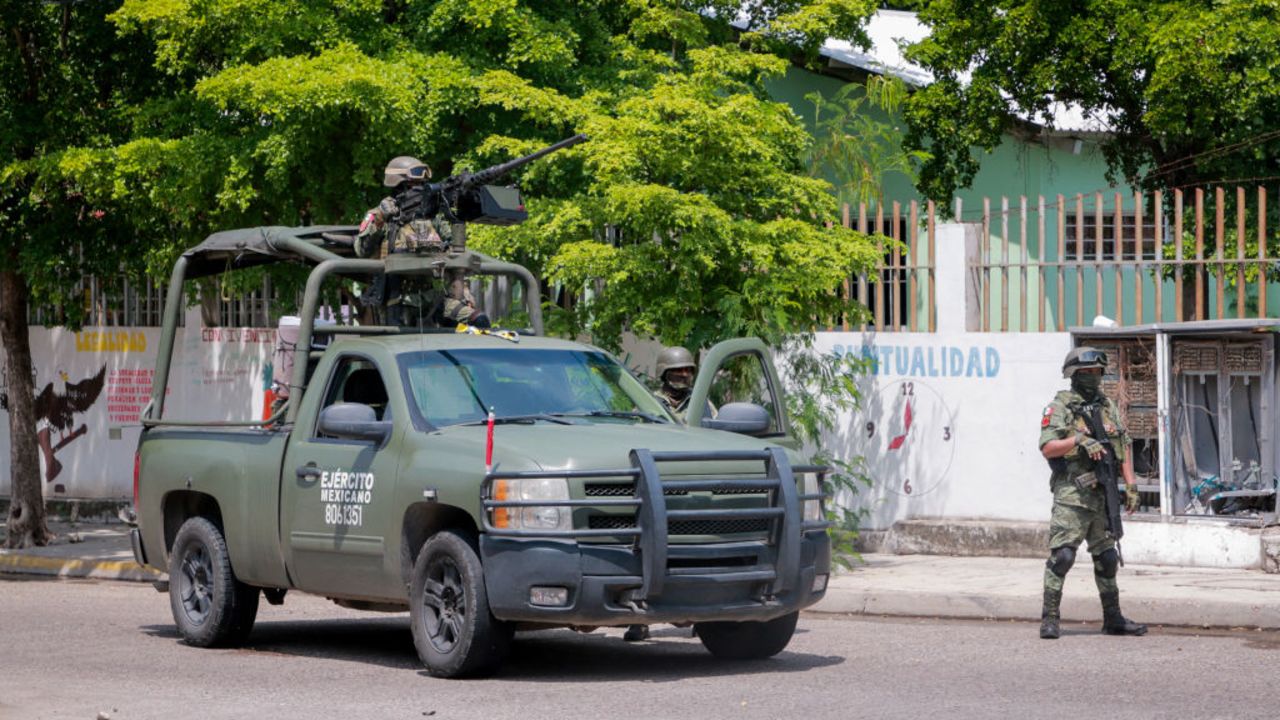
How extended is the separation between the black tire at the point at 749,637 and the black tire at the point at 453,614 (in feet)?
4.52

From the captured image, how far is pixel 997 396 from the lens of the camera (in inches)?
671

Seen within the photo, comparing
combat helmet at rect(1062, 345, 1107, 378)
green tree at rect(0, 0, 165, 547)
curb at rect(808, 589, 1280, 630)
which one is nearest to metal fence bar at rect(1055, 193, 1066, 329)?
curb at rect(808, 589, 1280, 630)

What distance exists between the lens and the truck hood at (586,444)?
899 cm

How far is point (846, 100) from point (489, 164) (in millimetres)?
7672

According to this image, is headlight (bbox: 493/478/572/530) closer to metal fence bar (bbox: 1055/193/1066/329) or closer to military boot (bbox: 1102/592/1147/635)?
military boot (bbox: 1102/592/1147/635)

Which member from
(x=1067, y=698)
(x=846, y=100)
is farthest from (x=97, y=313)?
(x=1067, y=698)

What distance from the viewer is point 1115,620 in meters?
11.6

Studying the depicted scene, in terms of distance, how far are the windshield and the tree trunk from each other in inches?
398

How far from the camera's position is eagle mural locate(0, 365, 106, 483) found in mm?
23219

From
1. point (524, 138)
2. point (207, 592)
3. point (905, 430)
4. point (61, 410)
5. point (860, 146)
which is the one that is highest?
point (860, 146)

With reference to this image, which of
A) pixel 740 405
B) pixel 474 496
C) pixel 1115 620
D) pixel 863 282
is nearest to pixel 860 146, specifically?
pixel 863 282

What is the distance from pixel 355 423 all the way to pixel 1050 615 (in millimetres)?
4598

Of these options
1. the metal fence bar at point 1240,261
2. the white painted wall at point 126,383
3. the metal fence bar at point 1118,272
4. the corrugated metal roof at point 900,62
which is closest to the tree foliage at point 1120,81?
the corrugated metal roof at point 900,62

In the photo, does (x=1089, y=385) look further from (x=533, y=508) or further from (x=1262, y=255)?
(x=1262, y=255)
